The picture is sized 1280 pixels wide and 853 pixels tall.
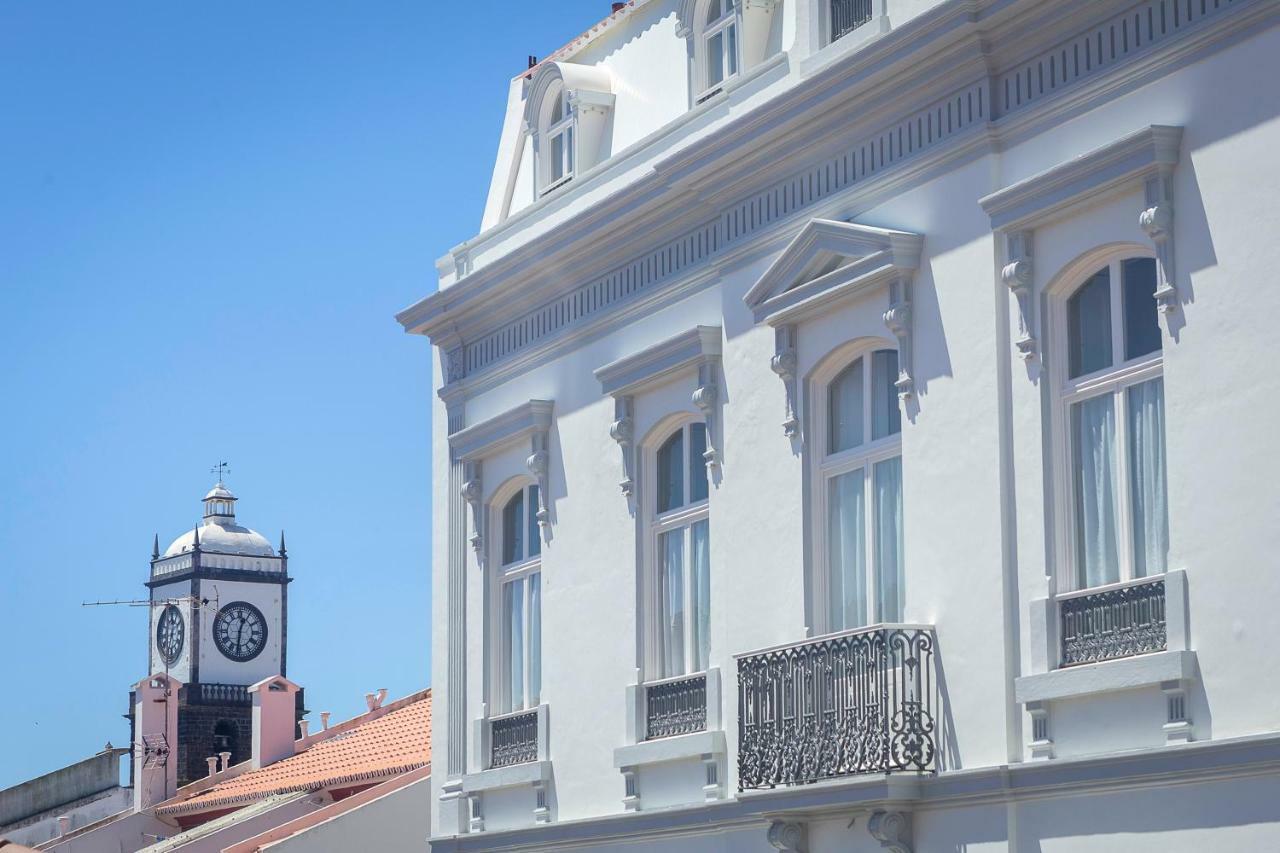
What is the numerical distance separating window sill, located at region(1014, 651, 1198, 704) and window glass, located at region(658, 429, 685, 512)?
5334 mm

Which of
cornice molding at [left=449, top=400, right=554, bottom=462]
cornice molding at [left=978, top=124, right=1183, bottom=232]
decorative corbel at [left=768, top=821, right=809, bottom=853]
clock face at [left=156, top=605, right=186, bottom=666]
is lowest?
decorative corbel at [left=768, top=821, right=809, bottom=853]

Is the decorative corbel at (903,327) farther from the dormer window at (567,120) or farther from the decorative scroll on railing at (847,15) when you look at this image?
the dormer window at (567,120)

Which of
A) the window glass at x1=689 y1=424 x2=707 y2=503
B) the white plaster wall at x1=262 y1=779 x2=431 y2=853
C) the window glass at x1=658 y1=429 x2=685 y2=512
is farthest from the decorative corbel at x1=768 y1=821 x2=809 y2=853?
the white plaster wall at x1=262 y1=779 x2=431 y2=853

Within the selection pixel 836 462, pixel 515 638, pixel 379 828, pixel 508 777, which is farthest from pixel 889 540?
pixel 379 828

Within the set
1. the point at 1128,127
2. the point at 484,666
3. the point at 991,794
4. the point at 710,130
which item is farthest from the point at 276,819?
the point at 1128,127

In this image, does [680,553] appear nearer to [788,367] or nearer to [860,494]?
[788,367]

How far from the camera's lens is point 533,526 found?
22.0 m

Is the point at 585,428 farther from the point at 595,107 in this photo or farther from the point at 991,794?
the point at 991,794

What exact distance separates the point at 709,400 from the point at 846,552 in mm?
2190

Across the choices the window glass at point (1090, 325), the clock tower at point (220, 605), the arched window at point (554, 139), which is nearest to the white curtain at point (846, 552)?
the window glass at point (1090, 325)

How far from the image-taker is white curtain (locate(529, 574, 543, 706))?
21766mm

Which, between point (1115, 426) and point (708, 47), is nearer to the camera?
point (1115, 426)

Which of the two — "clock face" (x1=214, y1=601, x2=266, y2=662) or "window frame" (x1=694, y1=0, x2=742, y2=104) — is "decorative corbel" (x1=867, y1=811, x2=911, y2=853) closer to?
"window frame" (x1=694, y1=0, x2=742, y2=104)

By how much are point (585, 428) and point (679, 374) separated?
1642 millimetres
